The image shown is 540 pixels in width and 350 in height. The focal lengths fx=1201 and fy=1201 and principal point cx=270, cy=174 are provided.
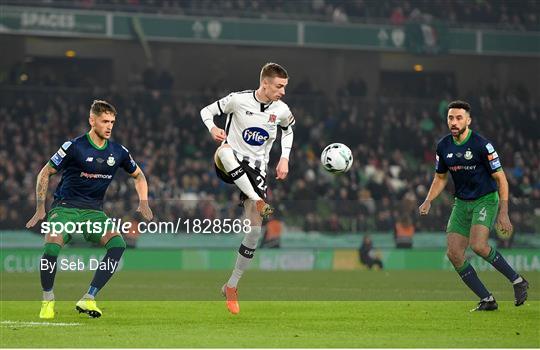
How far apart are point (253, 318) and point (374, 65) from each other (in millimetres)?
31195

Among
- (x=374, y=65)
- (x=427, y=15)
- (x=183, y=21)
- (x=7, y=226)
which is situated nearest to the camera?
(x=7, y=226)

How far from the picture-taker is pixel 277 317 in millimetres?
12336

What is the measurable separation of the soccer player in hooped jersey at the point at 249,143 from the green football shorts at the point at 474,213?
77.3 inches

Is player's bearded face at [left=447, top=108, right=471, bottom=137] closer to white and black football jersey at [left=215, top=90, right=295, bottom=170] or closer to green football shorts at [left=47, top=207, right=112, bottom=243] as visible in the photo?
white and black football jersey at [left=215, top=90, right=295, bottom=170]

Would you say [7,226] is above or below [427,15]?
below

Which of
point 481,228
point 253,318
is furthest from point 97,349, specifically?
point 481,228

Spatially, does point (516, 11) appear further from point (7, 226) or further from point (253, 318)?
point (253, 318)

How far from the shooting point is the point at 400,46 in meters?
39.3

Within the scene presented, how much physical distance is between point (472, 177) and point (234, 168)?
2.57m

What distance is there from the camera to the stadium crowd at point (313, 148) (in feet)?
85.4

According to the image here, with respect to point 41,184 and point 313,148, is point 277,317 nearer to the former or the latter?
point 41,184

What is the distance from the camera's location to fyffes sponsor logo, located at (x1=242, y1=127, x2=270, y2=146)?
41.8ft
